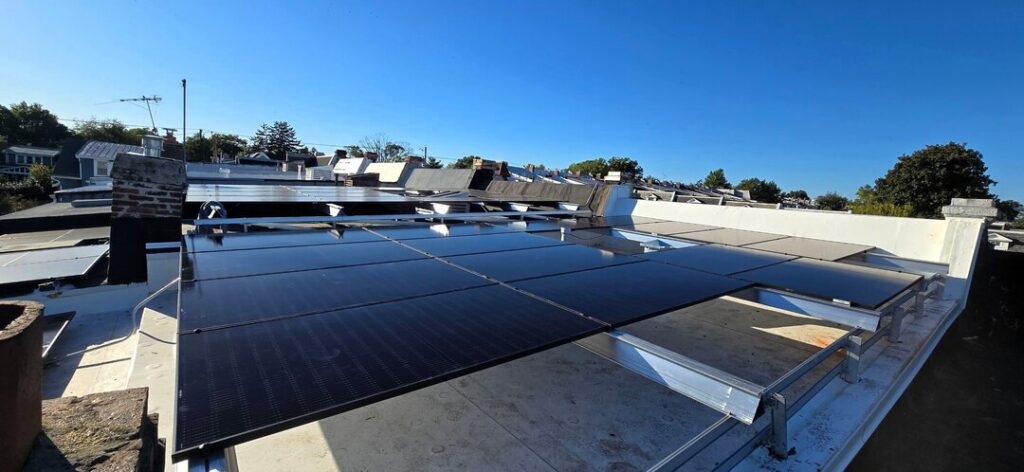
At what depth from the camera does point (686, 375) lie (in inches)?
83.9

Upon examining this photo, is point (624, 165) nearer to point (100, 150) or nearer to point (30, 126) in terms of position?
point (100, 150)

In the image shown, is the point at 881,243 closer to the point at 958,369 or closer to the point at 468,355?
the point at 958,369

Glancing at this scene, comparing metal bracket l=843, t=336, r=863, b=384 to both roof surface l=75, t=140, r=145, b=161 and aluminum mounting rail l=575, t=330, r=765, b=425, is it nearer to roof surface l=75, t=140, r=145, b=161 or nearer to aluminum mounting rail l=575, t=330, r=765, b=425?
aluminum mounting rail l=575, t=330, r=765, b=425

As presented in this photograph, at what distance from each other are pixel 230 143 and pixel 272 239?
63926 mm

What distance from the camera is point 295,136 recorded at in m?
68.4

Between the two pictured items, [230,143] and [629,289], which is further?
[230,143]

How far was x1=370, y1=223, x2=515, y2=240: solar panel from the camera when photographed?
570 cm

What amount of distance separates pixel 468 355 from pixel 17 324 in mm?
1608

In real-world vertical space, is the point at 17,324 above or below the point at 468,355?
above

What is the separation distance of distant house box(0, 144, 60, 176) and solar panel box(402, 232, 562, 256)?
53393mm

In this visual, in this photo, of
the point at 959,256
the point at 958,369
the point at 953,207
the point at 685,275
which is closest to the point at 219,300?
the point at 685,275

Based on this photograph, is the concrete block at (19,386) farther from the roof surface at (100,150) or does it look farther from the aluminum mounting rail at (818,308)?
the roof surface at (100,150)

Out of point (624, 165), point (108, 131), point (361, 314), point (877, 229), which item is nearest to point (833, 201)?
point (624, 165)

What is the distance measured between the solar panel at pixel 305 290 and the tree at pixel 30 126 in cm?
6718
